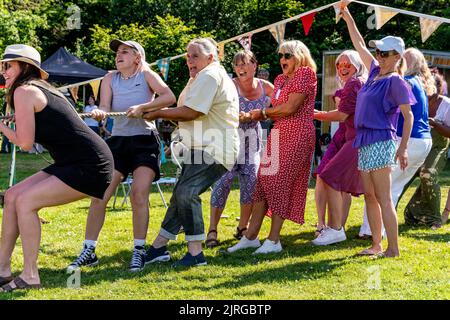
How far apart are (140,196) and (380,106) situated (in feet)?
6.56

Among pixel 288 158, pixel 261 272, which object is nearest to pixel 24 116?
pixel 261 272

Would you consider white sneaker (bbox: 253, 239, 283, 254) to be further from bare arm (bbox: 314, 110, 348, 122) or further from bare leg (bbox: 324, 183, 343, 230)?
bare arm (bbox: 314, 110, 348, 122)

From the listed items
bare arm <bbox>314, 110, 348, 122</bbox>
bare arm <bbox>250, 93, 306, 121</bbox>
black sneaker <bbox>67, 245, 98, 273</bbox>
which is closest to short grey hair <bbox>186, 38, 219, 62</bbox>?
bare arm <bbox>250, 93, 306, 121</bbox>

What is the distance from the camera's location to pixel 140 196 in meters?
5.25

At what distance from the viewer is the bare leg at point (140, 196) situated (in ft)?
17.2

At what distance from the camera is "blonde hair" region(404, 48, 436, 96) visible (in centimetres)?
611

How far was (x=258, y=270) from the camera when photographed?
17.0 feet

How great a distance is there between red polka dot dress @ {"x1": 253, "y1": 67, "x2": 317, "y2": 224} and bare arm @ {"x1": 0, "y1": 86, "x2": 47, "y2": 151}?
7.28 feet

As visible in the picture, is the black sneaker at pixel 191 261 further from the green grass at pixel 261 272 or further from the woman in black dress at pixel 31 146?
the woman in black dress at pixel 31 146

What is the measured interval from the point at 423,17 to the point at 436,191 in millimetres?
1917
